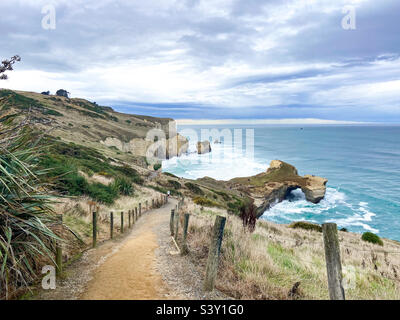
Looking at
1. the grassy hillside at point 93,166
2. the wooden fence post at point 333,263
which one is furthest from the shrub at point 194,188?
the wooden fence post at point 333,263

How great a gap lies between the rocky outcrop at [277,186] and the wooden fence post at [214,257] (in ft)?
110

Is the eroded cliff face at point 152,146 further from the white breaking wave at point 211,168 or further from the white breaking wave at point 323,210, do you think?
the white breaking wave at point 323,210

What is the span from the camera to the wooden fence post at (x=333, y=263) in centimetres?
424

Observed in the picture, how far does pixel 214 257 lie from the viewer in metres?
5.37

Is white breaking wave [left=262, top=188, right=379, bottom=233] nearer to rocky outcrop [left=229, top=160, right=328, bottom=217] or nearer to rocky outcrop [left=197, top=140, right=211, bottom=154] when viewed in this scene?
rocky outcrop [left=229, top=160, right=328, bottom=217]

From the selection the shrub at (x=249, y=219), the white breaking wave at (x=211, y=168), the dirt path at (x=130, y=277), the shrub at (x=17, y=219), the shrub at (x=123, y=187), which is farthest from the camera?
the white breaking wave at (x=211, y=168)

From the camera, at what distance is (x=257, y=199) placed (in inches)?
1628

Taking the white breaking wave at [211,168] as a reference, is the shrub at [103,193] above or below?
above

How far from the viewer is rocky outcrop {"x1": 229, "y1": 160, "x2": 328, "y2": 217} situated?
42.6 metres

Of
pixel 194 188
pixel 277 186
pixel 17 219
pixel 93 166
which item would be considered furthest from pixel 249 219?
pixel 277 186

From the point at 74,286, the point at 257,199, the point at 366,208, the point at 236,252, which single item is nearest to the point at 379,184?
the point at 366,208

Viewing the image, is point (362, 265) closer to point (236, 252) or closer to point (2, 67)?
point (236, 252)
